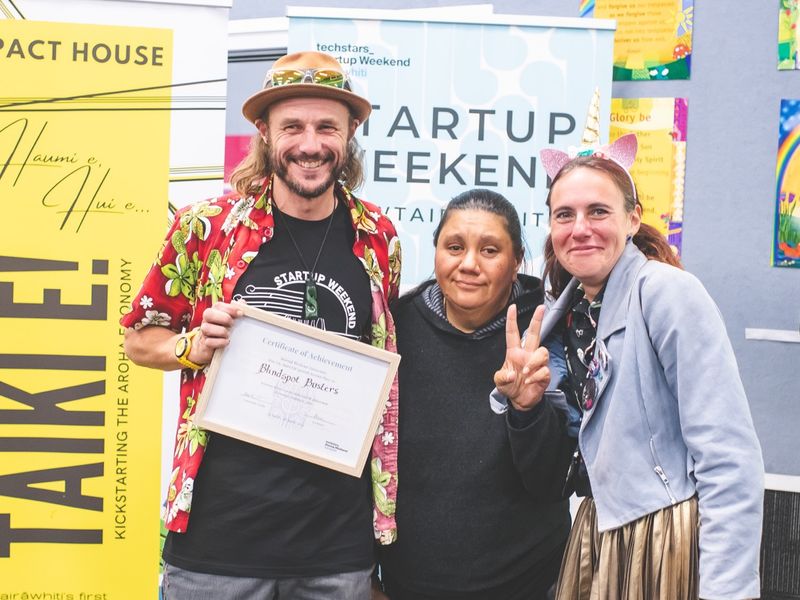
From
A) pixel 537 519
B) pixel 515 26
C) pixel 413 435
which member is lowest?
pixel 537 519

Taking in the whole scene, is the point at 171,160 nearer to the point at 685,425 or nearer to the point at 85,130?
the point at 85,130

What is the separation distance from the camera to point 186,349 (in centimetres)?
187

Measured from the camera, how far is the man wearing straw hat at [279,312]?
186 centimetres

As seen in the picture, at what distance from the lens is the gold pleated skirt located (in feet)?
5.44

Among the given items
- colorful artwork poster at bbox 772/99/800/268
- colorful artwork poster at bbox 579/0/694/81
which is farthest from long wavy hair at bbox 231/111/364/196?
colorful artwork poster at bbox 772/99/800/268

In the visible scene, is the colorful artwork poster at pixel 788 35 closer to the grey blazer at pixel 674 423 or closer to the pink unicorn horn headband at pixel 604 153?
the pink unicorn horn headband at pixel 604 153

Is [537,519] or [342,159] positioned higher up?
[342,159]

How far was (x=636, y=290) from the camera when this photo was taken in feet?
5.73

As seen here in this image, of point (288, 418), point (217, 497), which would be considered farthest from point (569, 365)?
point (217, 497)

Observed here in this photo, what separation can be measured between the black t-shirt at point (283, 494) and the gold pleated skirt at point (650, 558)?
1.73 ft

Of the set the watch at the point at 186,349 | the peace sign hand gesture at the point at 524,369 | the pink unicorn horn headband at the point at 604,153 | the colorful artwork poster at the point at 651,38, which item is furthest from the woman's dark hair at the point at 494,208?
the colorful artwork poster at the point at 651,38

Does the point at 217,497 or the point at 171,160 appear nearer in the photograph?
the point at 217,497

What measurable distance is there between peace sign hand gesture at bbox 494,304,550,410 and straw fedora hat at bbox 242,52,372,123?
63 cm

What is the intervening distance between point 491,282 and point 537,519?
571 millimetres
